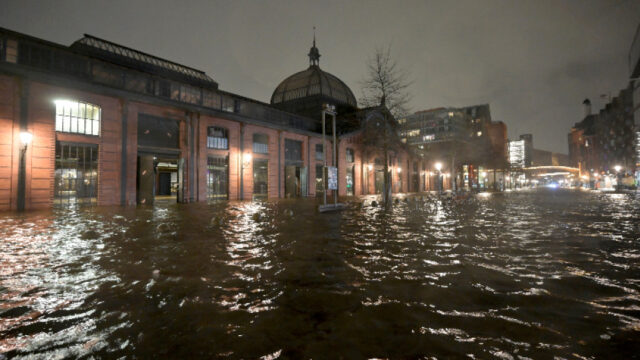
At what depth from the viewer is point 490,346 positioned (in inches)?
98.6

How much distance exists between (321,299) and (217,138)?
2735cm

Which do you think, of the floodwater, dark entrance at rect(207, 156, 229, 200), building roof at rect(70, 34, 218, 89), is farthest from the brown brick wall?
the floodwater

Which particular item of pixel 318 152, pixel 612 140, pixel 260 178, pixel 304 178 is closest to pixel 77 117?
pixel 260 178

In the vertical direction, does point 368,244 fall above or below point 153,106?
below

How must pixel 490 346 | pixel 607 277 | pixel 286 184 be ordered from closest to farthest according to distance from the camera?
pixel 490 346 → pixel 607 277 → pixel 286 184

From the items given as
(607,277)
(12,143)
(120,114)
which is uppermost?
(120,114)

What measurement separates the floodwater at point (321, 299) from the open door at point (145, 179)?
1760 cm

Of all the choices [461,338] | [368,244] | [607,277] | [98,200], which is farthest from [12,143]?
[607,277]

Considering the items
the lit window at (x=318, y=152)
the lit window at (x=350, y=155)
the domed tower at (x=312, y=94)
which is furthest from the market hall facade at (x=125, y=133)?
the lit window at (x=350, y=155)

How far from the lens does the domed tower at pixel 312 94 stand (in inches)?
1736

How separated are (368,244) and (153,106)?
78.6 ft

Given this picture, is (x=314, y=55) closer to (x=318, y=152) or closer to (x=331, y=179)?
(x=318, y=152)

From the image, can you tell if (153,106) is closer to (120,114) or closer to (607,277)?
(120,114)

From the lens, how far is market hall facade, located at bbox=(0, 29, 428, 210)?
697 inches
